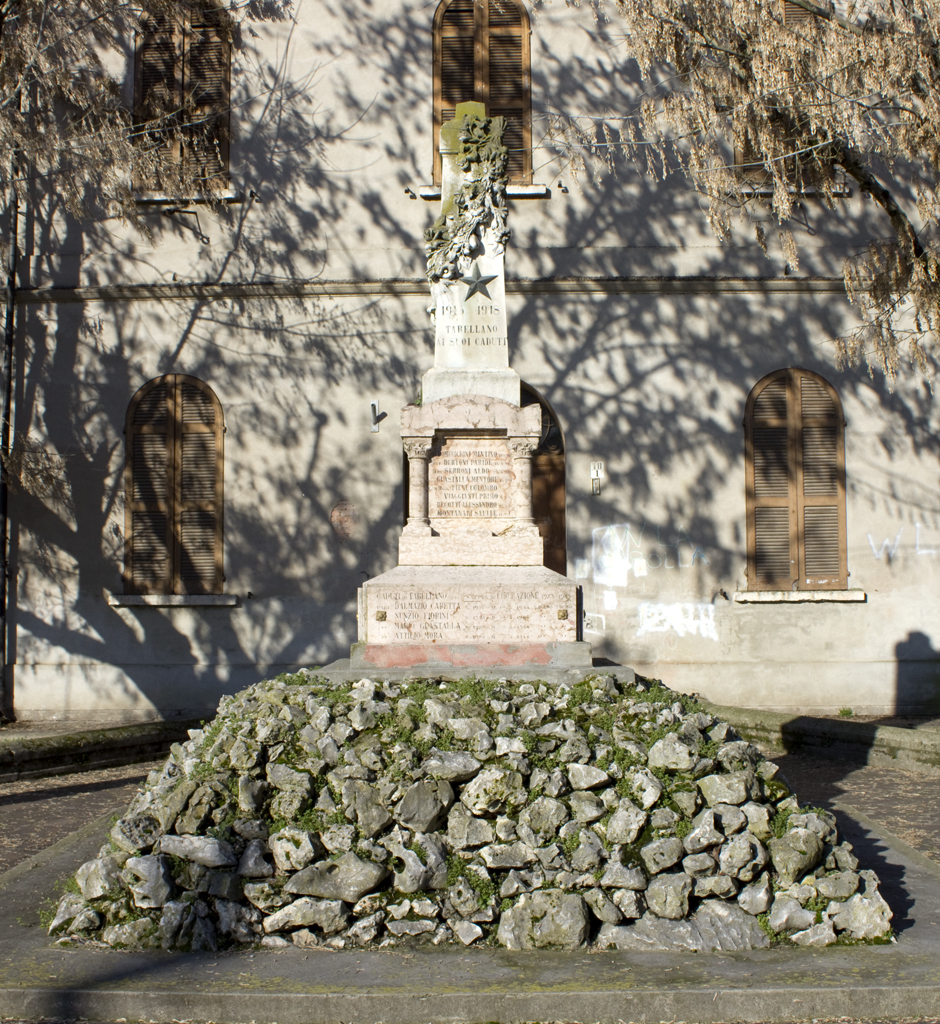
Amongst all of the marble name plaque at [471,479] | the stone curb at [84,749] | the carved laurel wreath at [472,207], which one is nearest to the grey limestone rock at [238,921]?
the marble name plaque at [471,479]

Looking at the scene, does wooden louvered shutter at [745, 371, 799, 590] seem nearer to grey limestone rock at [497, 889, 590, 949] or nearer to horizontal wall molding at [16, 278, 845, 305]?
horizontal wall molding at [16, 278, 845, 305]

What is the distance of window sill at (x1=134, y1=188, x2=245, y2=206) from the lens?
12109 millimetres

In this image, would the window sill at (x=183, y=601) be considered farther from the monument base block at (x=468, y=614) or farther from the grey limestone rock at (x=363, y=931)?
the grey limestone rock at (x=363, y=931)

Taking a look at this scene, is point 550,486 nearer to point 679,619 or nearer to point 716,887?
point 679,619

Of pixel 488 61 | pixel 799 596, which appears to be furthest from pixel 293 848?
pixel 488 61

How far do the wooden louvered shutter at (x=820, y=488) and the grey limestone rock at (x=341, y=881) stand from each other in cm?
875

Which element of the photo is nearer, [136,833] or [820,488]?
[136,833]

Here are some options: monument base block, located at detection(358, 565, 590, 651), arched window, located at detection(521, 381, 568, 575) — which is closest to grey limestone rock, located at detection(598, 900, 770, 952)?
monument base block, located at detection(358, 565, 590, 651)

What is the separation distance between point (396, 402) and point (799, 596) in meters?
5.55

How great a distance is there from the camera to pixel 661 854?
4.68 m

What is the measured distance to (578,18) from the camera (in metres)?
12.4

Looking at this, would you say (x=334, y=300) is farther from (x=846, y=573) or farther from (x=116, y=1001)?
(x=116, y=1001)

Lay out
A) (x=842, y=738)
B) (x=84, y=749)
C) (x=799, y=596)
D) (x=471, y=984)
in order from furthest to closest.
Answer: (x=799, y=596)
(x=842, y=738)
(x=84, y=749)
(x=471, y=984)

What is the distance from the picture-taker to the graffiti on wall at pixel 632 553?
39.2 feet
